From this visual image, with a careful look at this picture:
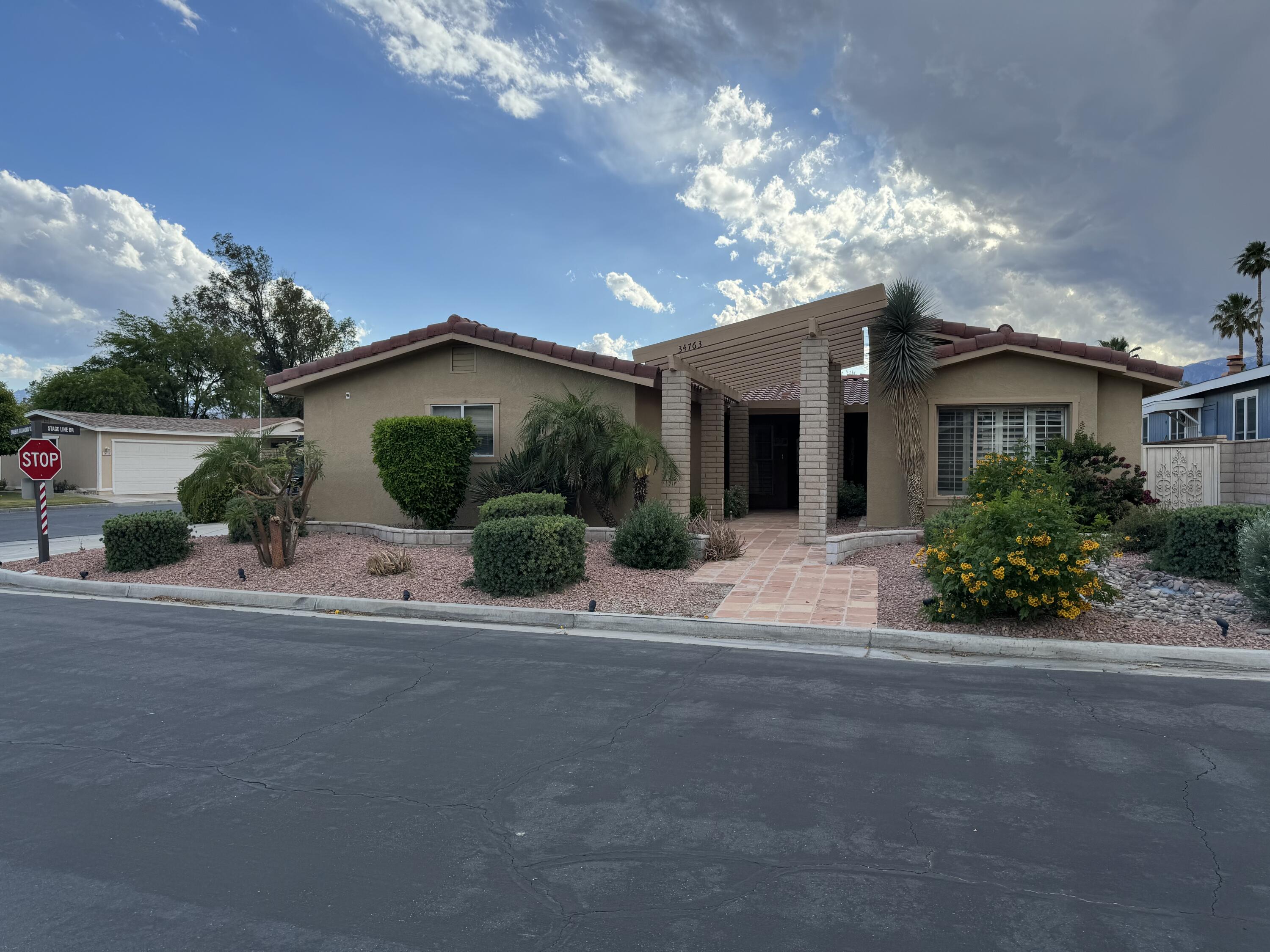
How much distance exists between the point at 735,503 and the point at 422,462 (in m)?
7.82

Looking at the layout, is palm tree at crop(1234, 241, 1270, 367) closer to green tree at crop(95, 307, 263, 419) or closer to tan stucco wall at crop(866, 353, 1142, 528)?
tan stucco wall at crop(866, 353, 1142, 528)

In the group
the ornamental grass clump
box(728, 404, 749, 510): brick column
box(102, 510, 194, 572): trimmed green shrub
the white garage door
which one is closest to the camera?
the ornamental grass clump

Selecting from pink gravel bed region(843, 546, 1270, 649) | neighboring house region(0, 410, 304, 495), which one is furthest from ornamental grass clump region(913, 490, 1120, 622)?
neighboring house region(0, 410, 304, 495)

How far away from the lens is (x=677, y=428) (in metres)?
13.8

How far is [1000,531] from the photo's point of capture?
783cm

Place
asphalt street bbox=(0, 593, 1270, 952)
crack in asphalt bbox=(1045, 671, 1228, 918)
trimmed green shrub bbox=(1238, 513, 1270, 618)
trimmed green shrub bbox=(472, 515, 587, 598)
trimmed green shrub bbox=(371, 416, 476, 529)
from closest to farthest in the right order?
asphalt street bbox=(0, 593, 1270, 952) → crack in asphalt bbox=(1045, 671, 1228, 918) → trimmed green shrub bbox=(1238, 513, 1270, 618) → trimmed green shrub bbox=(472, 515, 587, 598) → trimmed green shrub bbox=(371, 416, 476, 529)

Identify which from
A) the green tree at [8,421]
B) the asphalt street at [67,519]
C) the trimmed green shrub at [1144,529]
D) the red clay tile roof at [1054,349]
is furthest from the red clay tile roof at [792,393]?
the green tree at [8,421]

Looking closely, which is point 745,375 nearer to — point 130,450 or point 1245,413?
point 1245,413

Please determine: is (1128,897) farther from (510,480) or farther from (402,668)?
(510,480)

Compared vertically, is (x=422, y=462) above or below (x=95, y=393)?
below

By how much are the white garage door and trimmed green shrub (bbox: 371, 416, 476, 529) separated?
26314 millimetres

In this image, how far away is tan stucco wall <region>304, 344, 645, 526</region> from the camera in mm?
14867

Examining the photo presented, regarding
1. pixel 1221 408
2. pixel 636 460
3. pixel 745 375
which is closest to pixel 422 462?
pixel 636 460

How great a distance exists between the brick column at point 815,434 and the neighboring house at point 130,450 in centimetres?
2534
